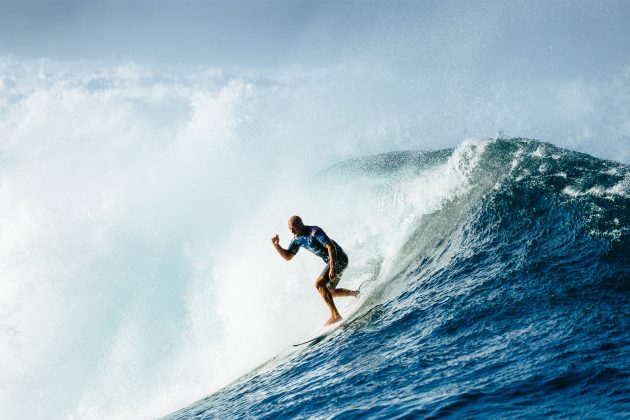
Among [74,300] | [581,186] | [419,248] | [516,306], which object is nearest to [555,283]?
[516,306]

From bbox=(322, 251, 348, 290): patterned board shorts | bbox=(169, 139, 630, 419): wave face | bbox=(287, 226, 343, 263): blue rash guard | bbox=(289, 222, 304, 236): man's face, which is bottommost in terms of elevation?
bbox=(169, 139, 630, 419): wave face

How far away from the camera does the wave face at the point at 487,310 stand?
4336mm

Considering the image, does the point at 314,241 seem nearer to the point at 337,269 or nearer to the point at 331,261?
the point at 331,261

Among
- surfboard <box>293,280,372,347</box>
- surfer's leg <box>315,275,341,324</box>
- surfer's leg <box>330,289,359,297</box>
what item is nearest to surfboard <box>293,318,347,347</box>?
surfboard <box>293,280,372,347</box>

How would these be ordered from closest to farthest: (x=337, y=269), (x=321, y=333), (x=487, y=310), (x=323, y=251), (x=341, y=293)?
(x=487, y=310) < (x=321, y=333) < (x=337, y=269) < (x=323, y=251) < (x=341, y=293)

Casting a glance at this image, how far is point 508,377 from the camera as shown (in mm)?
4445

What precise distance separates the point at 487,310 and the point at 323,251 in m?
3.36

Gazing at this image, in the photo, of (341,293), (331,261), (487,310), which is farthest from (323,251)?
(487,310)

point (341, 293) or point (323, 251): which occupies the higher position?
point (323, 251)

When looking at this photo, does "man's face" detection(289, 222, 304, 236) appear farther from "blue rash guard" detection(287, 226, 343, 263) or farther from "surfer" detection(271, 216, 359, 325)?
"blue rash guard" detection(287, 226, 343, 263)

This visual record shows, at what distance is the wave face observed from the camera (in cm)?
434

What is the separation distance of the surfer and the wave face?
0.64m

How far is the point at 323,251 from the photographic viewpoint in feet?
28.7

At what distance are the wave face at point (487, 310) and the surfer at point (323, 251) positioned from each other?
0.64m
